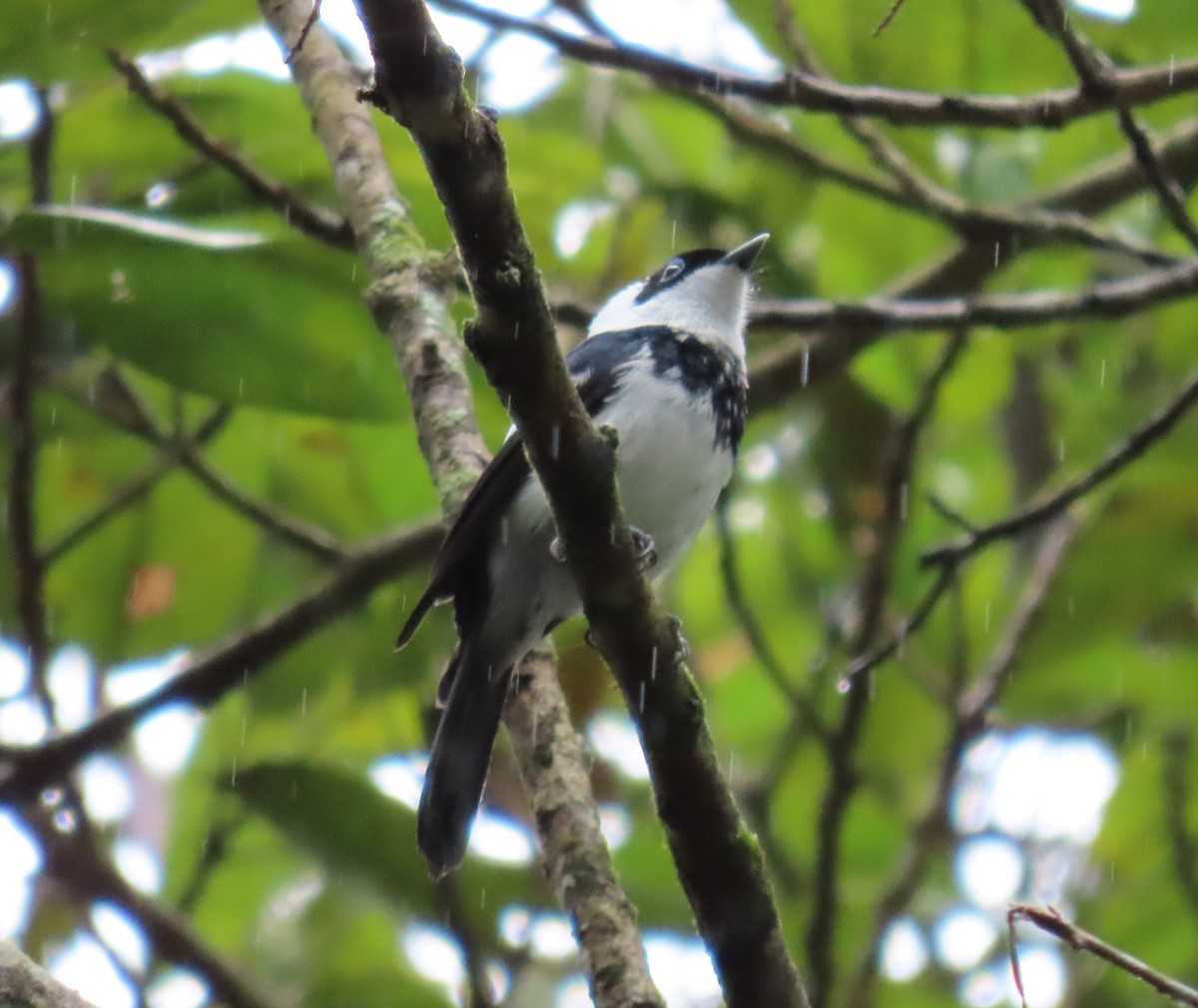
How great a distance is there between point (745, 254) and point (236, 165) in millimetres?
1529

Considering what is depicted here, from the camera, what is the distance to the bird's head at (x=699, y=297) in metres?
4.46

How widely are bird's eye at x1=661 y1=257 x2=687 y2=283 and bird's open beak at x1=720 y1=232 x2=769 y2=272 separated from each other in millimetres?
184

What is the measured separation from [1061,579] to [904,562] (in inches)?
21.6

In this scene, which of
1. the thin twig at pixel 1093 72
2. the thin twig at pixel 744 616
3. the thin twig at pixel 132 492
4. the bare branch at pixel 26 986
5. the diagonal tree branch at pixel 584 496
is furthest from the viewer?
the thin twig at pixel 132 492

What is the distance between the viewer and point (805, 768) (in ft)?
16.8

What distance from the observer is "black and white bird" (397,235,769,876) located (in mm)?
3383

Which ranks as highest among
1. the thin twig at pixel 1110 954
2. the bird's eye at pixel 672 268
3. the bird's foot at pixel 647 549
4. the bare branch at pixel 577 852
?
the bird's eye at pixel 672 268

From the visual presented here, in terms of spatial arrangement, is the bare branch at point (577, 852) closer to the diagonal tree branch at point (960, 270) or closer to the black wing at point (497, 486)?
the black wing at point (497, 486)

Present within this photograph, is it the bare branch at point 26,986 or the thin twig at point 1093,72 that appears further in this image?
the thin twig at point 1093,72

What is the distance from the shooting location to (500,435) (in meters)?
4.18

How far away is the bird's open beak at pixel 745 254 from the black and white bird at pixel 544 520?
0.35 metres

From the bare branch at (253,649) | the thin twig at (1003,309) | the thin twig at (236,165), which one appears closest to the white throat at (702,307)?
the thin twig at (1003,309)

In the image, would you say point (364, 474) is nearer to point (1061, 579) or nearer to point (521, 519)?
point (521, 519)

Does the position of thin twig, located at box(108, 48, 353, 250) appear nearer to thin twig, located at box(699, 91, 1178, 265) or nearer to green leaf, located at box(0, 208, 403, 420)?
green leaf, located at box(0, 208, 403, 420)
